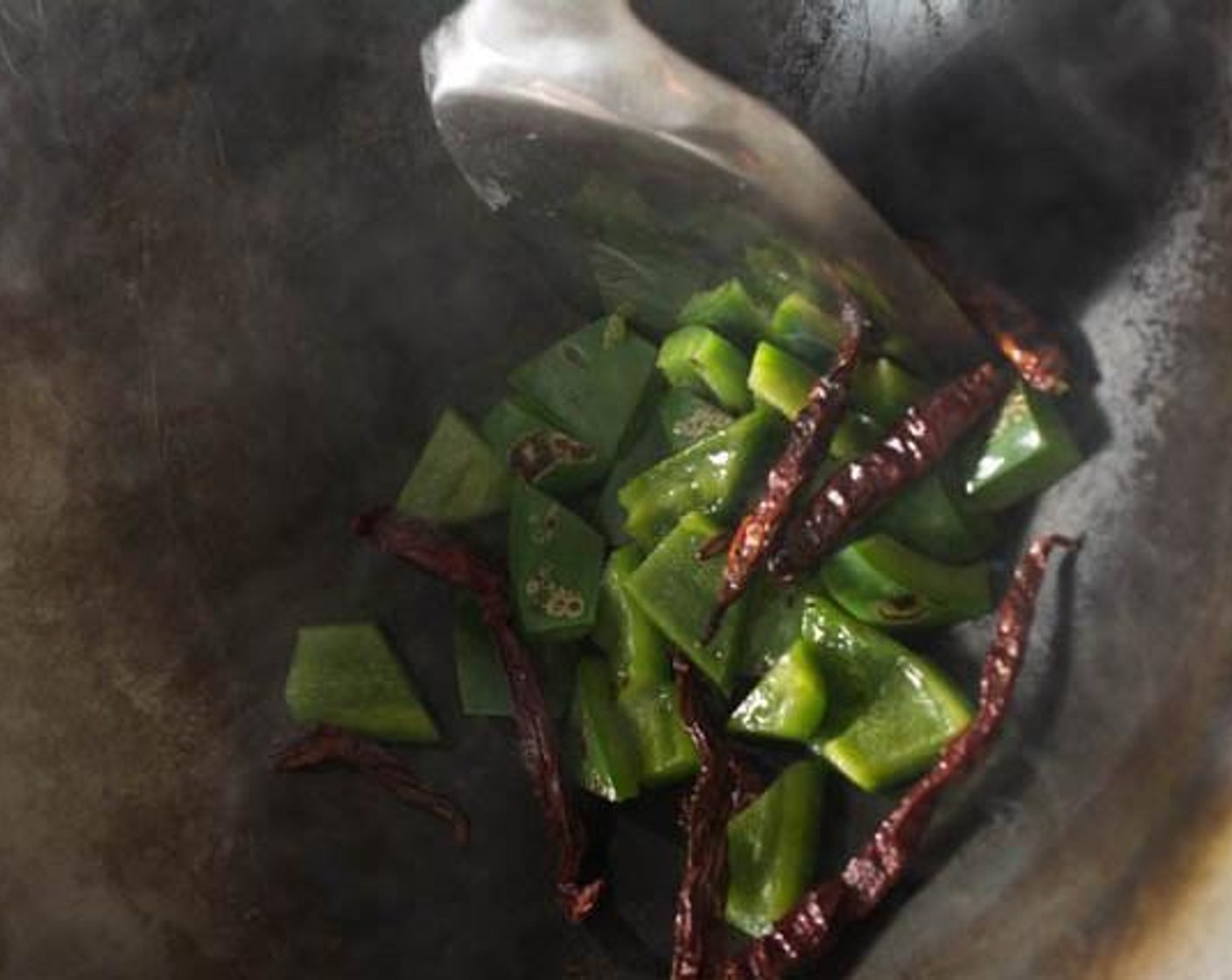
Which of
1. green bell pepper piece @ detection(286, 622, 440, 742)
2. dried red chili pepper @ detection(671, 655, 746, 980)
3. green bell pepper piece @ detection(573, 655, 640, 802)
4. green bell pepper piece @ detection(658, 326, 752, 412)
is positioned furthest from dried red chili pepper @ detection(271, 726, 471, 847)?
green bell pepper piece @ detection(658, 326, 752, 412)

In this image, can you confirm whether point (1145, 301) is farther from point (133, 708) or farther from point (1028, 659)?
point (133, 708)

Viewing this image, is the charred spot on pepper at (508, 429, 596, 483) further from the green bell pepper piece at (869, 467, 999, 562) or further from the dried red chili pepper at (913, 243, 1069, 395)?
the dried red chili pepper at (913, 243, 1069, 395)

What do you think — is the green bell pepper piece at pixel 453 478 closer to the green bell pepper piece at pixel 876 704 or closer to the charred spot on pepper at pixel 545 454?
the charred spot on pepper at pixel 545 454

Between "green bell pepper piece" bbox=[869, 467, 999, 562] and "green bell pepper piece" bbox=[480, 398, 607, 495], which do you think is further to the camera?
"green bell pepper piece" bbox=[480, 398, 607, 495]

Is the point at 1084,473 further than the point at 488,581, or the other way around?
the point at 488,581

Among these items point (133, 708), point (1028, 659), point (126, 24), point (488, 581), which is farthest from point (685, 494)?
point (126, 24)

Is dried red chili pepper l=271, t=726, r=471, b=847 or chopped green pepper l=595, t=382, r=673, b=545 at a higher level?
chopped green pepper l=595, t=382, r=673, b=545

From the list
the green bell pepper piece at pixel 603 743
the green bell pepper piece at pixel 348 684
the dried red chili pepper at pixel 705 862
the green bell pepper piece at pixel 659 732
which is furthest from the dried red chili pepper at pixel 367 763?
the dried red chili pepper at pixel 705 862
